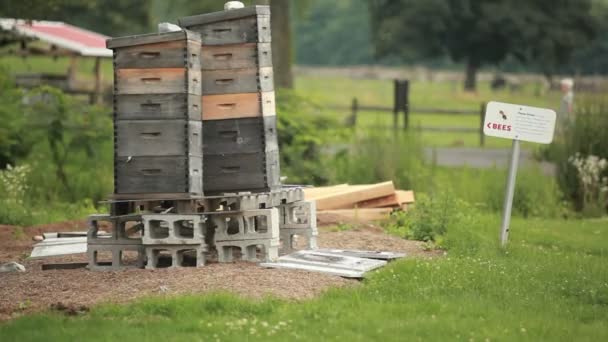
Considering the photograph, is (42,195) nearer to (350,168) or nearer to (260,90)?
(350,168)

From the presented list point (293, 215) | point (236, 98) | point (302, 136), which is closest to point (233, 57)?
point (236, 98)

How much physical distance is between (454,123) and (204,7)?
48.7 ft

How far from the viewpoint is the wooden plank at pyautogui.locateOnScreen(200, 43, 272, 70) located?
1105 centimetres

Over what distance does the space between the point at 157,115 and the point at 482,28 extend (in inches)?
2196

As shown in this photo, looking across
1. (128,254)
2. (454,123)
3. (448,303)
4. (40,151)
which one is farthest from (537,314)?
(454,123)

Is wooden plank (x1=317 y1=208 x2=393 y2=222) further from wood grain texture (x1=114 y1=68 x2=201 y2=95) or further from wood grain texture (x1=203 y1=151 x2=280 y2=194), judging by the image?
wood grain texture (x1=114 y1=68 x2=201 y2=95)

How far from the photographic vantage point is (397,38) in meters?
67.5

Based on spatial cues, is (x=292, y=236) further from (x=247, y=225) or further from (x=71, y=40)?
(x=71, y=40)

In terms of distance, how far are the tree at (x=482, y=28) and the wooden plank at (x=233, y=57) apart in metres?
52.0

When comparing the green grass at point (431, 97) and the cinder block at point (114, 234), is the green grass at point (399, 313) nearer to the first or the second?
the cinder block at point (114, 234)

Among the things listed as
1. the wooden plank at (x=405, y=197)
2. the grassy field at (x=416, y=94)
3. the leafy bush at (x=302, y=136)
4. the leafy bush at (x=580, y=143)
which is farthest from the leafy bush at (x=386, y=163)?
the grassy field at (x=416, y=94)

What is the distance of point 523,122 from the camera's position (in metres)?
12.3

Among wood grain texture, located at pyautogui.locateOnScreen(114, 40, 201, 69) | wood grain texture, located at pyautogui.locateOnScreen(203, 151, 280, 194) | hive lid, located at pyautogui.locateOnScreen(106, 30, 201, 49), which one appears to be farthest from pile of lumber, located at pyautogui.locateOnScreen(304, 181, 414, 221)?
hive lid, located at pyautogui.locateOnScreen(106, 30, 201, 49)

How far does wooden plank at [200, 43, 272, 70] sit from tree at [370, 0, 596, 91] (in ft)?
171
